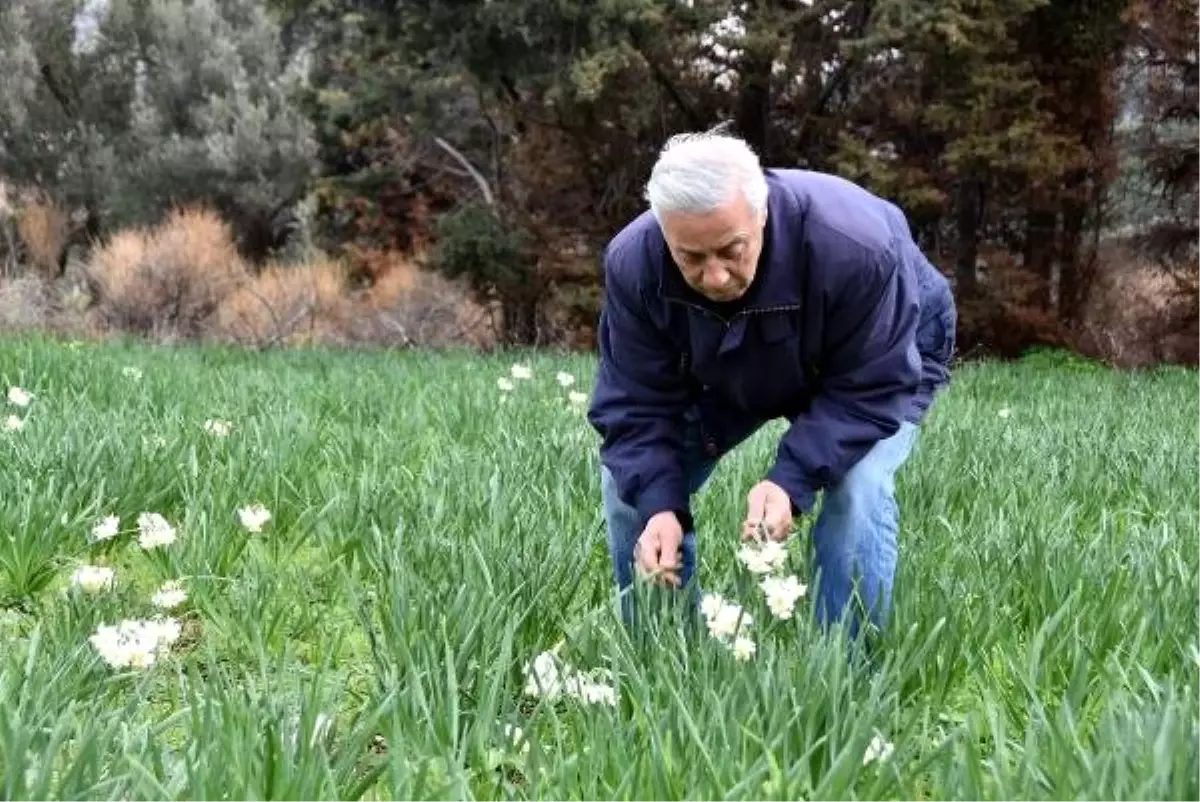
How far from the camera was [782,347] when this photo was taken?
2.22 metres

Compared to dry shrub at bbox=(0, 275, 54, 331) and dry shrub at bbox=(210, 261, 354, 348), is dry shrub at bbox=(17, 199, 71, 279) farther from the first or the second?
dry shrub at bbox=(210, 261, 354, 348)

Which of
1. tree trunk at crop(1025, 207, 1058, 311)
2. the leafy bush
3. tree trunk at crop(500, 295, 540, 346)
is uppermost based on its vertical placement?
the leafy bush

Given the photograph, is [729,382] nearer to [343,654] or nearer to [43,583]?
[343,654]

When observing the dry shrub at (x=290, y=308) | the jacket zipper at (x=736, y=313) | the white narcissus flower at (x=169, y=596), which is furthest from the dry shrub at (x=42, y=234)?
the jacket zipper at (x=736, y=313)

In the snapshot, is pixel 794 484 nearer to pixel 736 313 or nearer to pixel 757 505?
pixel 757 505

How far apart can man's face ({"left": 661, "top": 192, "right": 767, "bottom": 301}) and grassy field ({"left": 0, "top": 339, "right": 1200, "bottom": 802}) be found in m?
0.55

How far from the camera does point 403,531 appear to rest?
9.21ft

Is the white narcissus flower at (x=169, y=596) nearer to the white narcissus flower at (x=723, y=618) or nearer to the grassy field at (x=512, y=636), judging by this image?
the grassy field at (x=512, y=636)

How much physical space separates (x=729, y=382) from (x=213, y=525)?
1.32m

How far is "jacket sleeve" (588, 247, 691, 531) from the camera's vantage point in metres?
2.32

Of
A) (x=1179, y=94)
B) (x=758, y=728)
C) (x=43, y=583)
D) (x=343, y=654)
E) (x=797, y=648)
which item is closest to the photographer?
(x=758, y=728)

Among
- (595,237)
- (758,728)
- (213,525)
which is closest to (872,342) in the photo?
(758,728)

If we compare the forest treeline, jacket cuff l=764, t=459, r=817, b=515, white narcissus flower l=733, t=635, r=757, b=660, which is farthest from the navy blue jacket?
the forest treeline

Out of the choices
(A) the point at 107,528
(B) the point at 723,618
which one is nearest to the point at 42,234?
(A) the point at 107,528
